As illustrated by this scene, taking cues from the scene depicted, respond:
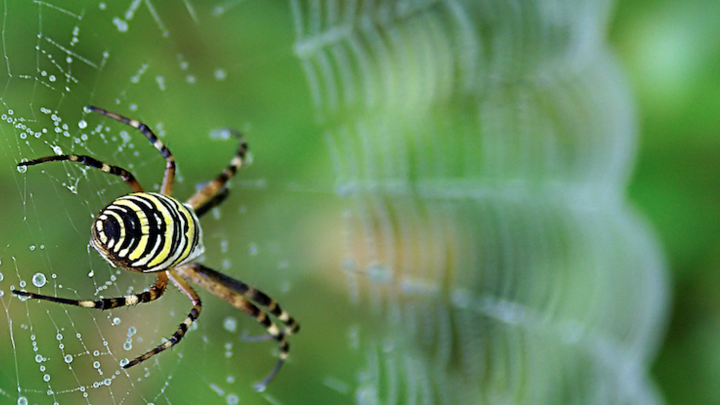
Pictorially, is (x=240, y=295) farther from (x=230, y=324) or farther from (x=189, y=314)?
(x=189, y=314)

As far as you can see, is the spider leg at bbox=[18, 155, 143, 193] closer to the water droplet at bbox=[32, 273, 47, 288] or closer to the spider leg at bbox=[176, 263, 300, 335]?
the water droplet at bbox=[32, 273, 47, 288]

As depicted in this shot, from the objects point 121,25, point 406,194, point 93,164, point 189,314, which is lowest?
point 189,314

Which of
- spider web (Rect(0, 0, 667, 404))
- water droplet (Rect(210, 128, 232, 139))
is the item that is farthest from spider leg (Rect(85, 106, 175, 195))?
water droplet (Rect(210, 128, 232, 139))

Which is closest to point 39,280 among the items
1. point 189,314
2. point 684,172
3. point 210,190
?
point 189,314

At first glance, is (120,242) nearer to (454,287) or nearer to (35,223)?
(35,223)

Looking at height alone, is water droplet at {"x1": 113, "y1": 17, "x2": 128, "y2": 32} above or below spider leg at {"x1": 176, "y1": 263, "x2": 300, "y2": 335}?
above

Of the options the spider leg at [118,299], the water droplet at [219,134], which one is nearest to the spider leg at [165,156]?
the spider leg at [118,299]
